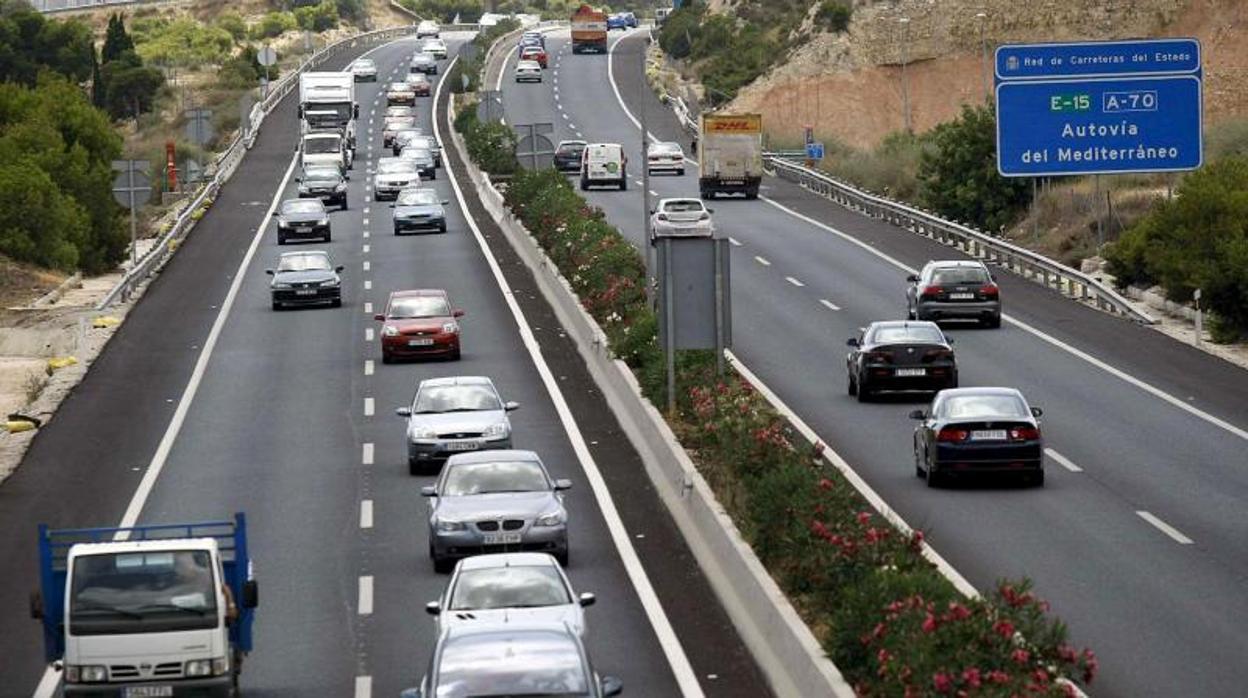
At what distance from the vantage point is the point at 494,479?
28.2 meters

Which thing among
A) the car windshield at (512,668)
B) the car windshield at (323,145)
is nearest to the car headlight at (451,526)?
the car windshield at (512,668)

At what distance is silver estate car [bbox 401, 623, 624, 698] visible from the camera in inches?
651

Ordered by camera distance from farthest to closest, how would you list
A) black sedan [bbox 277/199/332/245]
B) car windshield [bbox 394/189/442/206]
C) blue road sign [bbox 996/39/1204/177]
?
1. car windshield [bbox 394/189/442/206]
2. black sedan [bbox 277/199/332/245]
3. blue road sign [bbox 996/39/1204/177]

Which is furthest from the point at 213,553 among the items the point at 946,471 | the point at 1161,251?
the point at 1161,251

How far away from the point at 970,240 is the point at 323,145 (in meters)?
38.8

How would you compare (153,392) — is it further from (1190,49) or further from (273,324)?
(1190,49)

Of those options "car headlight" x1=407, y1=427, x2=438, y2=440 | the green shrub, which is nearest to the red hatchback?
"car headlight" x1=407, y1=427, x2=438, y2=440

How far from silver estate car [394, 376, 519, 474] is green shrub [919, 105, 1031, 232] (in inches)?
1663

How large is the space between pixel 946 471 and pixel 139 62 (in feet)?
445

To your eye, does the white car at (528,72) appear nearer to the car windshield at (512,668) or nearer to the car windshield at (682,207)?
the car windshield at (682,207)

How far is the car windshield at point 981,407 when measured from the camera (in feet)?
105

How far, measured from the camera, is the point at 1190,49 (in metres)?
49.3

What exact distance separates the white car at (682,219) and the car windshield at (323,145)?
3075cm

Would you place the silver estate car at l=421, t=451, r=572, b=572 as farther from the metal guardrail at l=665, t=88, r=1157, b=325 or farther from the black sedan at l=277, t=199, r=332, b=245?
the black sedan at l=277, t=199, r=332, b=245
